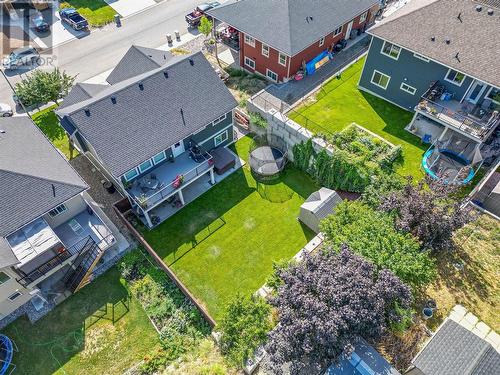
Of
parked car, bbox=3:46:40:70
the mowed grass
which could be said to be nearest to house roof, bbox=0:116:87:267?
parked car, bbox=3:46:40:70

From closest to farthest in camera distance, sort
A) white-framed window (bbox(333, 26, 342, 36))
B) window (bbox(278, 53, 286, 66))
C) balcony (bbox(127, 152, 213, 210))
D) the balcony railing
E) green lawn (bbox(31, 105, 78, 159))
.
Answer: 1. the balcony railing
2. balcony (bbox(127, 152, 213, 210))
3. green lawn (bbox(31, 105, 78, 159))
4. window (bbox(278, 53, 286, 66))
5. white-framed window (bbox(333, 26, 342, 36))

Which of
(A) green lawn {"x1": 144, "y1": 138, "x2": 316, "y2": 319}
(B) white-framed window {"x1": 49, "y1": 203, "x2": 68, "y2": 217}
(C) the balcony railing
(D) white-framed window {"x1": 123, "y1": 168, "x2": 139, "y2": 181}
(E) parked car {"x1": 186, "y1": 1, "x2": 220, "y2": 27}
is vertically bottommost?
(A) green lawn {"x1": 144, "y1": 138, "x2": 316, "y2": 319}

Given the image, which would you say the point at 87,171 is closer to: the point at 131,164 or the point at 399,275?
the point at 131,164

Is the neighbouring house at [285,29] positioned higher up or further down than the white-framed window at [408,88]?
higher up

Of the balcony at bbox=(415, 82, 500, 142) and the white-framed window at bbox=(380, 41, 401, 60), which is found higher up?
the white-framed window at bbox=(380, 41, 401, 60)

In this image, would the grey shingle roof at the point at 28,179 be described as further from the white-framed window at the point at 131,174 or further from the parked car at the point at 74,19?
the parked car at the point at 74,19

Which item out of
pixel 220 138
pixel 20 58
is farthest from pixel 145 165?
pixel 20 58

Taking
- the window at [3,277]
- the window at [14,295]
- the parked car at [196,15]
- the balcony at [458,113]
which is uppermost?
the balcony at [458,113]

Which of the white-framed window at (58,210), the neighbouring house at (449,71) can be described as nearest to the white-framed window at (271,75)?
the neighbouring house at (449,71)

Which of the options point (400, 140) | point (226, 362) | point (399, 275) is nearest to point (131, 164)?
point (226, 362)

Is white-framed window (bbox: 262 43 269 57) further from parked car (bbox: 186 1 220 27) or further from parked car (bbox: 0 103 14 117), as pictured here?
parked car (bbox: 0 103 14 117)
